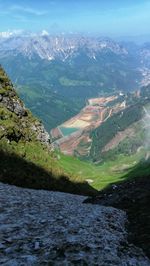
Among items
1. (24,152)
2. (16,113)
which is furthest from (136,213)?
(16,113)

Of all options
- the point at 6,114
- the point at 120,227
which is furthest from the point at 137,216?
the point at 6,114

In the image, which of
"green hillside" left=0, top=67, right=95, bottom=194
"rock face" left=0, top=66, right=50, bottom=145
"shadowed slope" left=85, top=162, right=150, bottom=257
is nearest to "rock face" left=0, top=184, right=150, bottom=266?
"shadowed slope" left=85, top=162, right=150, bottom=257

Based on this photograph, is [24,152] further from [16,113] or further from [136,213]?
[136,213]

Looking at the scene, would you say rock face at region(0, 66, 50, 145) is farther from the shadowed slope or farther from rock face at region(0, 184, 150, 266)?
rock face at region(0, 184, 150, 266)

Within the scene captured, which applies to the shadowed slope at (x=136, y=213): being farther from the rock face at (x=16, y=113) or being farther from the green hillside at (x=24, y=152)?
the rock face at (x=16, y=113)

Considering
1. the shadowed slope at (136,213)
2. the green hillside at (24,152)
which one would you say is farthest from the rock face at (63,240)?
the green hillside at (24,152)

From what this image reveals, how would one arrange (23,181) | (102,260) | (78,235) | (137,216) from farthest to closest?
(23,181)
(137,216)
(78,235)
(102,260)

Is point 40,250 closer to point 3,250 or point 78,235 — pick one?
point 3,250

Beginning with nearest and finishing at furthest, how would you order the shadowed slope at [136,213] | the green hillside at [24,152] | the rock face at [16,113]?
the shadowed slope at [136,213] < the green hillside at [24,152] < the rock face at [16,113]
